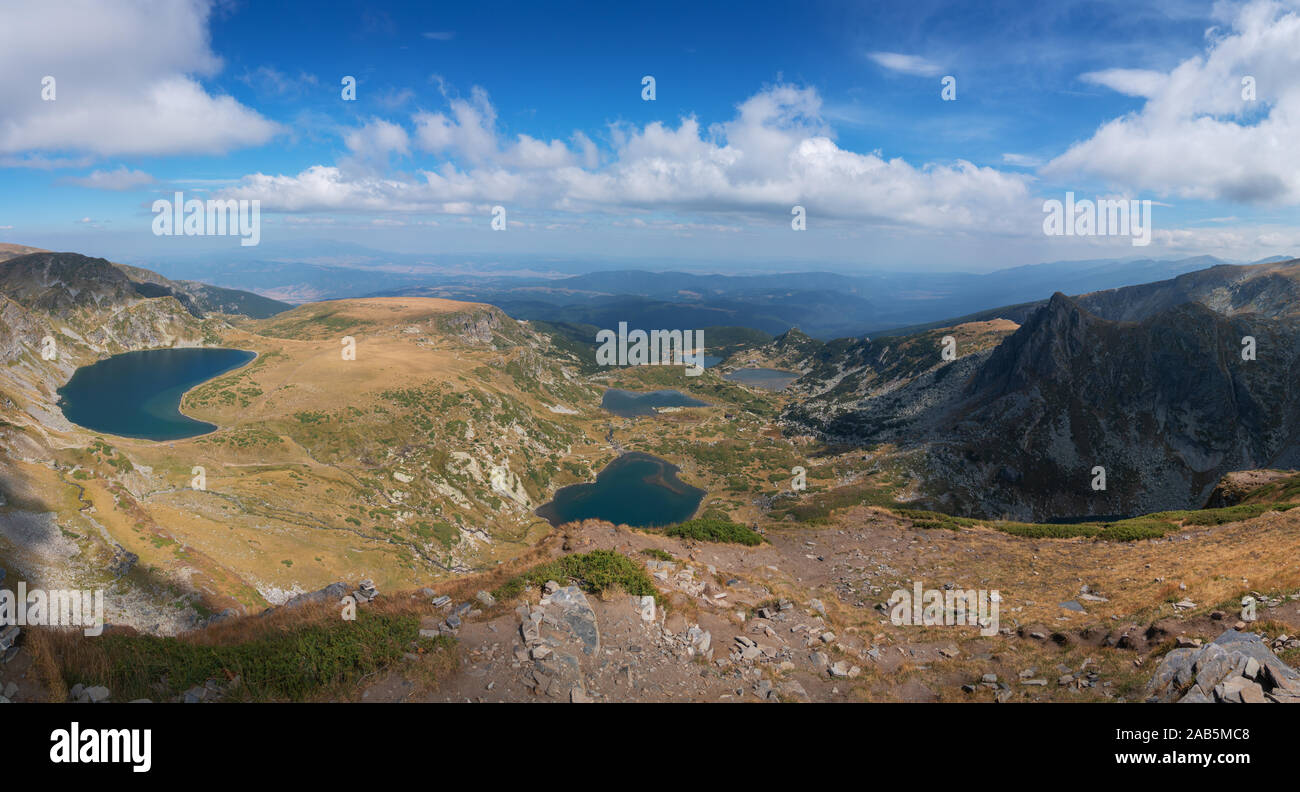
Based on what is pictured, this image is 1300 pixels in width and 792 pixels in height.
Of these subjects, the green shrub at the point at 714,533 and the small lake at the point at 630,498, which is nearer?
the green shrub at the point at 714,533

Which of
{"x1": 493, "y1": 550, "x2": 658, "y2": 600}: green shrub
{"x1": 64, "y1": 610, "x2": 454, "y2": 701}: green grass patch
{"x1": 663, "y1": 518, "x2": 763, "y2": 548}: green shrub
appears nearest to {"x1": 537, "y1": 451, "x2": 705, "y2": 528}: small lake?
{"x1": 663, "y1": 518, "x2": 763, "y2": 548}: green shrub

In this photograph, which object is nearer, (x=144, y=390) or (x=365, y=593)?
(x=365, y=593)

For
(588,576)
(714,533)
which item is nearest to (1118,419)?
(714,533)

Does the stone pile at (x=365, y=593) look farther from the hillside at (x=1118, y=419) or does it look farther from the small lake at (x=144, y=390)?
the hillside at (x=1118, y=419)

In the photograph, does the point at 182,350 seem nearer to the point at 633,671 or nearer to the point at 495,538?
the point at 495,538

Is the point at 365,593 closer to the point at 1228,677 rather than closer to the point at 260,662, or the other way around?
the point at 260,662

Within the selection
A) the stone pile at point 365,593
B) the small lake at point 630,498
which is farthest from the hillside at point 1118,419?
the stone pile at point 365,593
